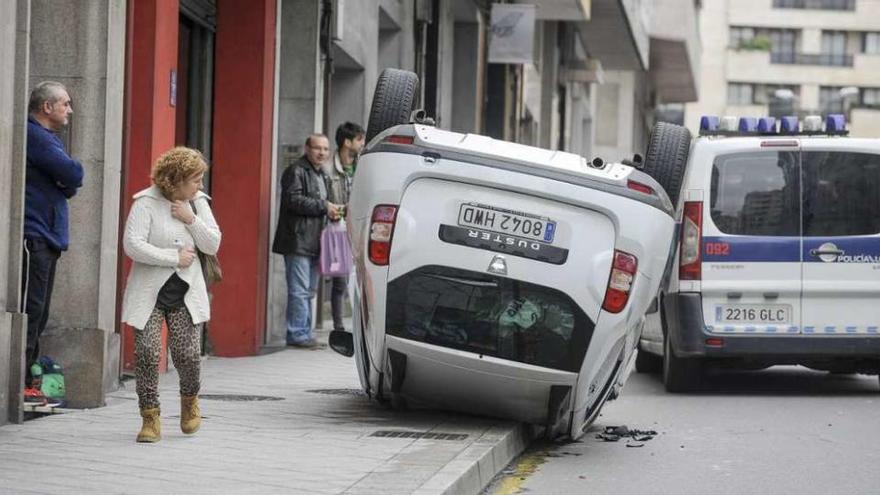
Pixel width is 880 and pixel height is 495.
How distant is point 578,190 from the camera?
9.34 metres

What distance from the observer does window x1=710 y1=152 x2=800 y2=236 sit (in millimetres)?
13484

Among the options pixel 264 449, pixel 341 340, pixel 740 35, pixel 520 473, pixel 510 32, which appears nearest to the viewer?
pixel 264 449

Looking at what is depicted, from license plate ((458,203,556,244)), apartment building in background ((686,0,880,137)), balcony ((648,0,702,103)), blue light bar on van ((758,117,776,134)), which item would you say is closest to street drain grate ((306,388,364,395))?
license plate ((458,203,556,244))

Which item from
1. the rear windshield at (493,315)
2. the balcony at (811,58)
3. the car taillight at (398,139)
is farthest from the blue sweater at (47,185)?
the balcony at (811,58)

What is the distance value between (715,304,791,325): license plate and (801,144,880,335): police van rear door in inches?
6.2

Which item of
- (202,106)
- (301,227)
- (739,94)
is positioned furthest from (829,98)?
(202,106)

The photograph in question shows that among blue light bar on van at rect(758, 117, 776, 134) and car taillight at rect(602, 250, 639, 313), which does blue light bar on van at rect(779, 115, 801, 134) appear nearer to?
blue light bar on van at rect(758, 117, 776, 134)

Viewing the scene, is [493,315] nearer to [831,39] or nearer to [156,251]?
[156,251]

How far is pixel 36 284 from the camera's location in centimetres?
995

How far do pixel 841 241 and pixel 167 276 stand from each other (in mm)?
6123

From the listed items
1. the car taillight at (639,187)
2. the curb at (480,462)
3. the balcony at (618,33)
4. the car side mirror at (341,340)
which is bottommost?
the curb at (480,462)

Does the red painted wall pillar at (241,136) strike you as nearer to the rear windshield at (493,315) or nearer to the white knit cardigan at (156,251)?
the rear windshield at (493,315)

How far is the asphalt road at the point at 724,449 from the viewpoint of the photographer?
889 centimetres

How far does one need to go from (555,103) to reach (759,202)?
2817 centimetres
